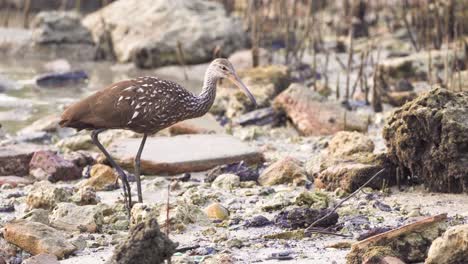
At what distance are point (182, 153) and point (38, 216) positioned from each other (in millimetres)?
2413

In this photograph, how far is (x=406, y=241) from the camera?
218 inches

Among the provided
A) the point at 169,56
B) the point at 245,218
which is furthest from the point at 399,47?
the point at 245,218

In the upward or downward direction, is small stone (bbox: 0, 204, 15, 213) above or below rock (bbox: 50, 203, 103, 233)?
below

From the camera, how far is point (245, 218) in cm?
671

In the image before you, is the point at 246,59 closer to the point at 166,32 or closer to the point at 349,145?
the point at 166,32

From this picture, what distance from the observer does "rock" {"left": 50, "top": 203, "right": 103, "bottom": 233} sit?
652 centimetres

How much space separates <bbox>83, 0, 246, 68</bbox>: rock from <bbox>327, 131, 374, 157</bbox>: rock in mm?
6794

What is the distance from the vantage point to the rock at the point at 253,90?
11539 millimetres

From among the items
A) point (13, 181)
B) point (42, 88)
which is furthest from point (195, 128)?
point (42, 88)

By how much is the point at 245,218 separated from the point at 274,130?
12.8 ft

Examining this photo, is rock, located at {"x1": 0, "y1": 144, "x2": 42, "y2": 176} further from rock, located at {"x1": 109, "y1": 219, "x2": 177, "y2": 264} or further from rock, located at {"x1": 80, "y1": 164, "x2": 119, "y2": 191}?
rock, located at {"x1": 109, "y1": 219, "x2": 177, "y2": 264}

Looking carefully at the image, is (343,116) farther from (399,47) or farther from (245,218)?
(399,47)

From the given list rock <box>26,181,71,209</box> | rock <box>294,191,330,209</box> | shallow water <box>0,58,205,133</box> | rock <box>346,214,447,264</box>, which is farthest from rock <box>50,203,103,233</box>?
shallow water <box>0,58,205,133</box>

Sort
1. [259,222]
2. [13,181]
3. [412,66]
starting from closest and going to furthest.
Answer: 1. [259,222]
2. [13,181]
3. [412,66]
